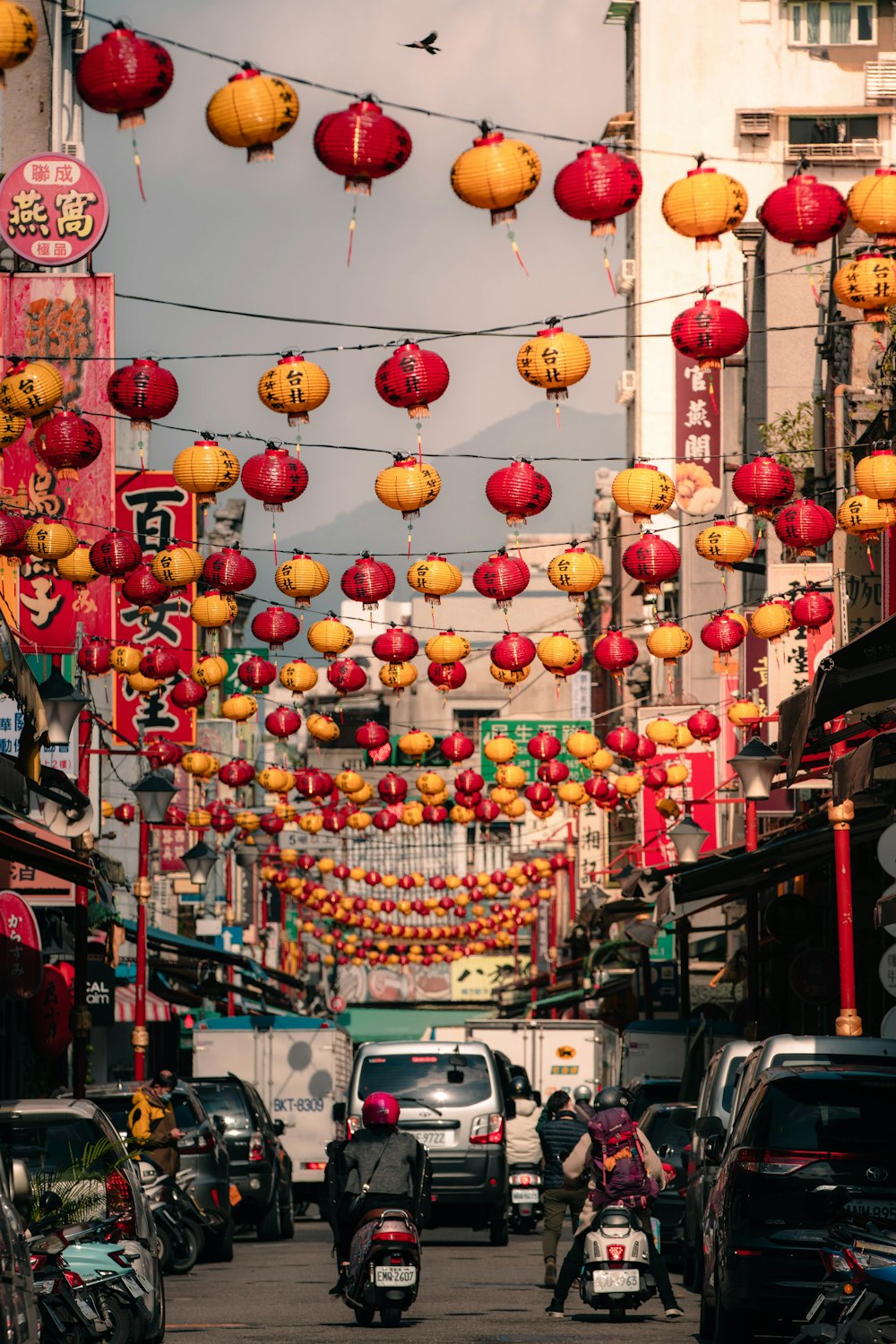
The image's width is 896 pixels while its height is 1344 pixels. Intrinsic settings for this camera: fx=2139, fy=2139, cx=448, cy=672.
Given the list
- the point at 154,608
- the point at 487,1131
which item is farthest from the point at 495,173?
the point at 154,608

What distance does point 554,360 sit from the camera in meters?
17.2

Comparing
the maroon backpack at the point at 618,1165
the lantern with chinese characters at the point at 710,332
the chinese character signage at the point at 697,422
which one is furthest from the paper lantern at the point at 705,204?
the chinese character signage at the point at 697,422

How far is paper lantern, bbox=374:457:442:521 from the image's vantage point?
1928 cm

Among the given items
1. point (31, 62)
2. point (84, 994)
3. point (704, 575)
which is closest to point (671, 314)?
point (704, 575)

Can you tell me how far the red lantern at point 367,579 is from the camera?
891 inches

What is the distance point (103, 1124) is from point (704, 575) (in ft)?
136

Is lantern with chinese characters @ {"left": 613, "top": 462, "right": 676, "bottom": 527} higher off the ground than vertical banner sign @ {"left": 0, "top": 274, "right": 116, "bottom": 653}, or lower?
lower

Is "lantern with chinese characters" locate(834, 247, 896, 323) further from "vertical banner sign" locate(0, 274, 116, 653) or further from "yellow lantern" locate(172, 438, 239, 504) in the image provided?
"vertical banner sign" locate(0, 274, 116, 653)

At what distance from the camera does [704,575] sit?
176ft

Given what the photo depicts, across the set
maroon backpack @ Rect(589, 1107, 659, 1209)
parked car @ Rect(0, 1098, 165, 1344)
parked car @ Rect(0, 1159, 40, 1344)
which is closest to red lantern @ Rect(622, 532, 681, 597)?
maroon backpack @ Rect(589, 1107, 659, 1209)

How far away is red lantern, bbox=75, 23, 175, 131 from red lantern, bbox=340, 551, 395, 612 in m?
10.3

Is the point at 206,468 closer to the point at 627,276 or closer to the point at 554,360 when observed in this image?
the point at 554,360

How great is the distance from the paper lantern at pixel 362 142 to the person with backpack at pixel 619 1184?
7536mm

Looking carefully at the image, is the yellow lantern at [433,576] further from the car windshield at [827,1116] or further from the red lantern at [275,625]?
the car windshield at [827,1116]
